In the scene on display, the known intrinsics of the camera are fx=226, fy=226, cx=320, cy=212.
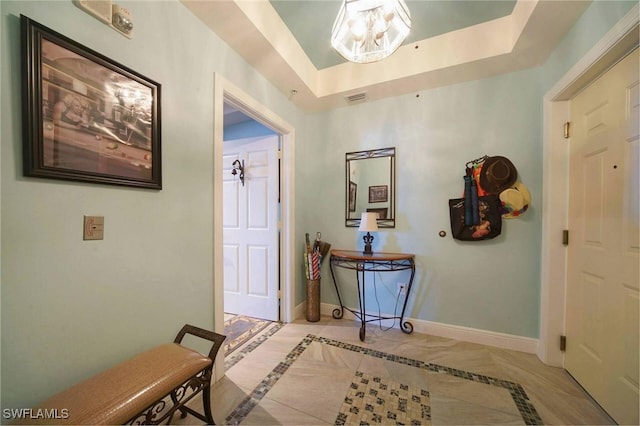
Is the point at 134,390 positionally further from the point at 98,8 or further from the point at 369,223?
the point at 369,223

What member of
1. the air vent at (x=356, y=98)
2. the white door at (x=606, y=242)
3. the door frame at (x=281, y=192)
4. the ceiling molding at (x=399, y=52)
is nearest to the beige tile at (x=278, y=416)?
the door frame at (x=281, y=192)

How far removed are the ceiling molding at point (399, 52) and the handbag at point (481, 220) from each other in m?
1.12

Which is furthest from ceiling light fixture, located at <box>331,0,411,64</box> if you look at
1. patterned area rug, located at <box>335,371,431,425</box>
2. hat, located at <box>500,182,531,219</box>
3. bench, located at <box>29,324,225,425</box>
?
patterned area rug, located at <box>335,371,431,425</box>

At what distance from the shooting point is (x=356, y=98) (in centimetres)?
241

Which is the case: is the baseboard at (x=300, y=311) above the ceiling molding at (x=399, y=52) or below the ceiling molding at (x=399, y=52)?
below

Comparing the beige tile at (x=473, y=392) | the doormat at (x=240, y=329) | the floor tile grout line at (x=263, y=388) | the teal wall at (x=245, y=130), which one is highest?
the teal wall at (x=245, y=130)

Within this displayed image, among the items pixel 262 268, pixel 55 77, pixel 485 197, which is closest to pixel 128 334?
pixel 55 77

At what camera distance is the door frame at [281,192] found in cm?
160

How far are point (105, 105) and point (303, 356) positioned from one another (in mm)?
2043

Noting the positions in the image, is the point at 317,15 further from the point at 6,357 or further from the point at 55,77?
the point at 6,357

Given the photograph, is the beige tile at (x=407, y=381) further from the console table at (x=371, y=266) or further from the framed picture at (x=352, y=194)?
the framed picture at (x=352, y=194)

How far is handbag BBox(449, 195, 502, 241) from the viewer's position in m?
1.94

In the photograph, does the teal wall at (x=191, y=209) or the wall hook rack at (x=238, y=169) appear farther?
the wall hook rack at (x=238, y=169)

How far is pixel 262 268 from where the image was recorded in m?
2.54
